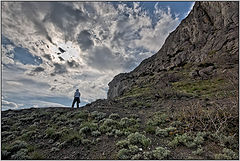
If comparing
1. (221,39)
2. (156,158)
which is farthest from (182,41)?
(156,158)

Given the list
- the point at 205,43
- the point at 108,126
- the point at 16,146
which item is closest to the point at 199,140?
the point at 108,126

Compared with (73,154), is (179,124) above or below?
above

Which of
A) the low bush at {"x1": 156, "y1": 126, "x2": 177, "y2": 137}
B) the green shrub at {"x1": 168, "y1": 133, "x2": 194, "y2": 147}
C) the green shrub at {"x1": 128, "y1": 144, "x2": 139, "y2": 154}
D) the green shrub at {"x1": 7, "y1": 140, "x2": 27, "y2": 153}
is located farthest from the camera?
the low bush at {"x1": 156, "y1": 126, "x2": 177, "y2": 137}

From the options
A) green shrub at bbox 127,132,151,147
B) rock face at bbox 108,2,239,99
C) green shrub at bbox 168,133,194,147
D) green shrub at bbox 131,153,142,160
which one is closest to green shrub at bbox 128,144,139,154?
green shrub at bbox 131,153,142,160

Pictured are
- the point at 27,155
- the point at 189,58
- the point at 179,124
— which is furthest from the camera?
the point at 189,58

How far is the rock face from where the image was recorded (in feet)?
84.7

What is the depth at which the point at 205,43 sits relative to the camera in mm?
37344

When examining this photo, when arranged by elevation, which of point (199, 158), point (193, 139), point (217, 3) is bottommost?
point (199, 158)

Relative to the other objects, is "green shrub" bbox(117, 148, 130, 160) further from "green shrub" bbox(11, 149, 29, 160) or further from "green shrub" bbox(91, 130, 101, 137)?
"green shrub" bbox(11, 149, 29, 160)

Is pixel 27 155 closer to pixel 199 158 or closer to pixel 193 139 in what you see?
pixel 199 158

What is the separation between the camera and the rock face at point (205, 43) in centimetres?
2581

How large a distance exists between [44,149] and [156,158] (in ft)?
15.5

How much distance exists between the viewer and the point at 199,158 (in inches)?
175

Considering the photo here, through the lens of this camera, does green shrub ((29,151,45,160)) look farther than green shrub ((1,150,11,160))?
No
